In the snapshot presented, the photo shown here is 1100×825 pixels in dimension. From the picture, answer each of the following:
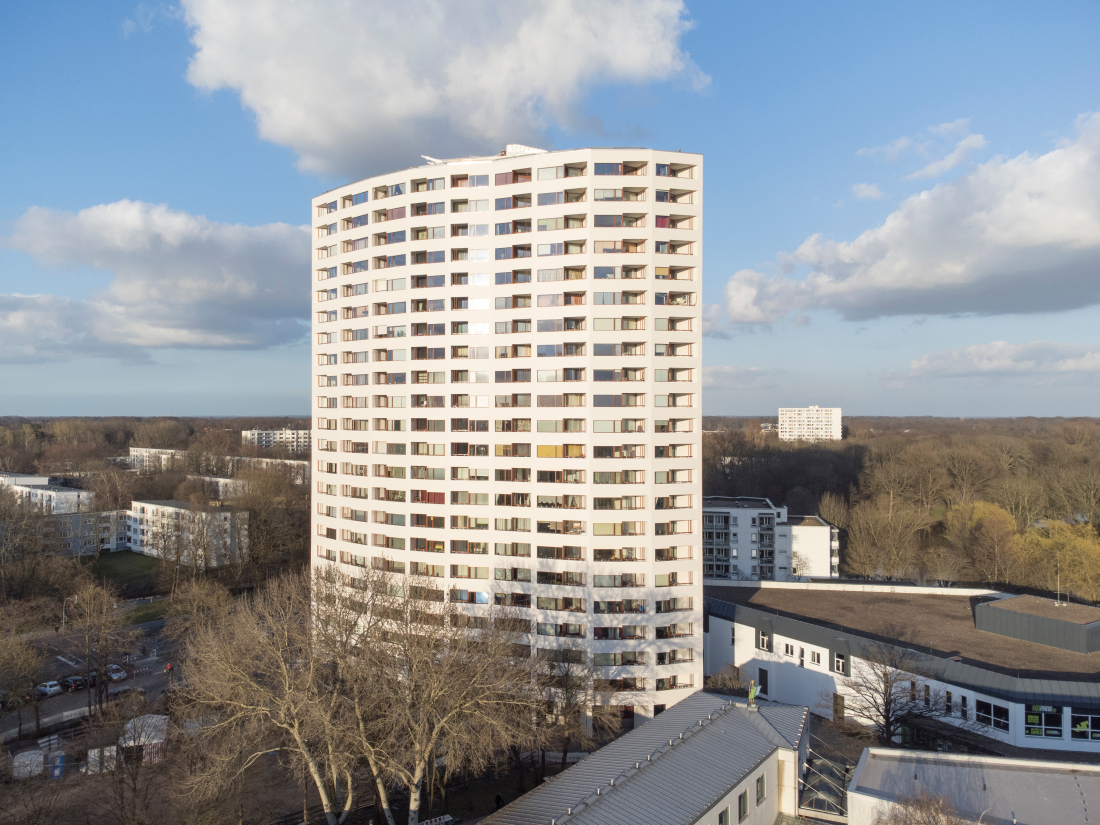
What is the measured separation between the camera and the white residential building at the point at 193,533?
244ft

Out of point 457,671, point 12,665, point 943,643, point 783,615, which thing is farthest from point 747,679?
point 12,665

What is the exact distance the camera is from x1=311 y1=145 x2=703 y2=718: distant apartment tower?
134 feet

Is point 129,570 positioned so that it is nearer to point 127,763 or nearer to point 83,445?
point 127,763

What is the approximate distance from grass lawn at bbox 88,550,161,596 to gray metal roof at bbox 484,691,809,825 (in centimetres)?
7094

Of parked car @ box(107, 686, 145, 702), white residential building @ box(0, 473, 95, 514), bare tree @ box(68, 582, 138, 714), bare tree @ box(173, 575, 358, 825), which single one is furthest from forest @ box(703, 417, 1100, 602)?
white residential building @ box(0, 473, 95, 514)

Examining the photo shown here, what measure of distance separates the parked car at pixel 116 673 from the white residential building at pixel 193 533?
2354cm

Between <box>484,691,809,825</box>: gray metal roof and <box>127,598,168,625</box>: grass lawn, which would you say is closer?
<box>484,691,809,825</box>: gray metal roof

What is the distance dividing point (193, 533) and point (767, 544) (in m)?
71.9

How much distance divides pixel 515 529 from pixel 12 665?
3109 cm

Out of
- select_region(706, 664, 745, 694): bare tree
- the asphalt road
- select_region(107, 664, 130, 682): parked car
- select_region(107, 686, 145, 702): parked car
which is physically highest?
select_region(706, 664, 745, 694): bare tree

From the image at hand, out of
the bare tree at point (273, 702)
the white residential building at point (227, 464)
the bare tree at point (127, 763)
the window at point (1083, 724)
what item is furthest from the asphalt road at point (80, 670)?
the window at point (1083, 724)

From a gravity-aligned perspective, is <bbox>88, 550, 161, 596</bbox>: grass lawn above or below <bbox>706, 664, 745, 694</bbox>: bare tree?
below

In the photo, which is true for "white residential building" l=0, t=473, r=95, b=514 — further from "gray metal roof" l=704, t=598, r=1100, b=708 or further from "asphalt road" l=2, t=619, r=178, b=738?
"gray metal roof" l=704, t=598, r=1100, b=708

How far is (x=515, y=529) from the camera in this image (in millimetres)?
42656
